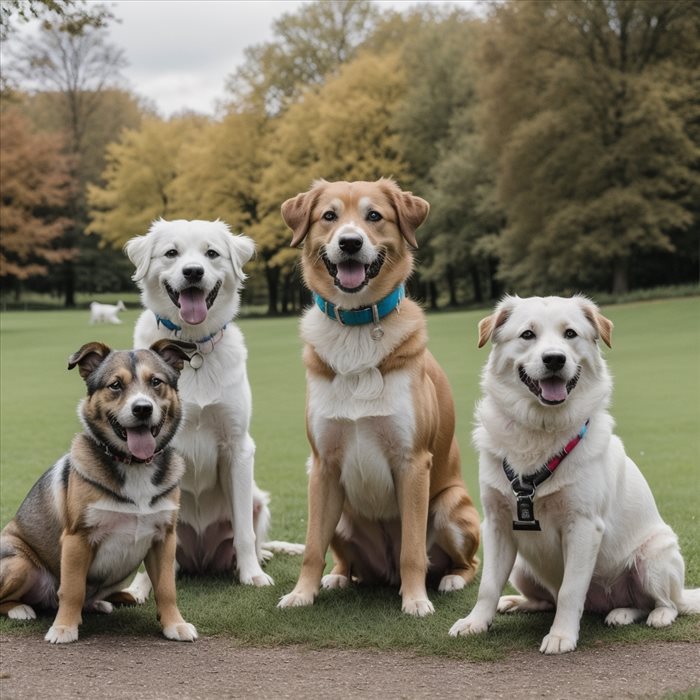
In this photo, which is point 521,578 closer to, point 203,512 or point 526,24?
point 203,512

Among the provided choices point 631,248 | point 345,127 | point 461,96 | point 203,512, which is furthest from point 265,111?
point 203,512

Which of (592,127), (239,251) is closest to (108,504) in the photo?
(239,251)

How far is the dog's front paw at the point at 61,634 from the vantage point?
4680 millimetres

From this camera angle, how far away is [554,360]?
14.5 feet

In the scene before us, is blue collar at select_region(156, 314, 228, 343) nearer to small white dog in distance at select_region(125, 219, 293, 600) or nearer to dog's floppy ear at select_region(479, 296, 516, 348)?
small white dog in distance at select_region(125, 219, 293, 600)

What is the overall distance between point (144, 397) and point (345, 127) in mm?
39227

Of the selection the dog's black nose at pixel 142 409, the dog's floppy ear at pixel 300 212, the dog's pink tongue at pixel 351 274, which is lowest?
the dog's black nose at pixel 142 409

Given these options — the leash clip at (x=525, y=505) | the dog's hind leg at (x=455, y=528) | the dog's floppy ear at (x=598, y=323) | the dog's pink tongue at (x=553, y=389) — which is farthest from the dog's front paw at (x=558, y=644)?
the dog's floppy ear at (x=598, y=323)

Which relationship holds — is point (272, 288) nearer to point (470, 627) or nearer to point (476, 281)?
point (476, 281)

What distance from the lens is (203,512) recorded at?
19.8ft

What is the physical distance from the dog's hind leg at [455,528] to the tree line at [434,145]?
87.5 feet

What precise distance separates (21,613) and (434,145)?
3989 cm

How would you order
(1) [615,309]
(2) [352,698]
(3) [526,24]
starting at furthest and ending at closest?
(3) [526,24], (1) [615,309], (2) [352,698]

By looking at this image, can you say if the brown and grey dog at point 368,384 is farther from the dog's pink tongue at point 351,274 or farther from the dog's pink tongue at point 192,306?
the dog's pink tongue at point 192,306
